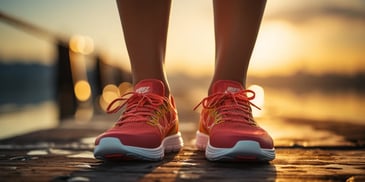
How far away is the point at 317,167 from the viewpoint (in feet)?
4.86

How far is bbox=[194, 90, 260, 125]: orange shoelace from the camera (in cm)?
164

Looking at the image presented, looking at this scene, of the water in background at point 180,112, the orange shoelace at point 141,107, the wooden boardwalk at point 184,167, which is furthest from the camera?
the water in background at point 180,112

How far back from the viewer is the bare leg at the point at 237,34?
1668mm

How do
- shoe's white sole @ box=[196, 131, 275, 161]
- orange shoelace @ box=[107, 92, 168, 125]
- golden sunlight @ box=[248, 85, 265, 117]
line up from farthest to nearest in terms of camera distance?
golden sunlight @ box=[248, 85, 265, 117]
orange shoelace @ box=[107, 92, 168, 125]
shoe's white sole @ box=[196, 131, 275, 161]

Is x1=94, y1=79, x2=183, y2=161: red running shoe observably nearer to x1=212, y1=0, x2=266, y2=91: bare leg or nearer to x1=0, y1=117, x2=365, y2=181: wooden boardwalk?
x1=0, y1=117, x2=365, y2=181: wooden boardwalk

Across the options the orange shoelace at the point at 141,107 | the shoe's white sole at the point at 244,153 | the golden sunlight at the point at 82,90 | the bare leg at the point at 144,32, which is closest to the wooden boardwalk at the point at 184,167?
the shoe's white sole at the point at 244,153

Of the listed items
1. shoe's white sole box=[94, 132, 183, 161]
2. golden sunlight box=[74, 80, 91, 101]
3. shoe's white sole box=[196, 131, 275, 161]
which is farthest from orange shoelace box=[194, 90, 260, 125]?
golden sunlight box=[74, 80, 91, 101]

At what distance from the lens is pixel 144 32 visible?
1.67 m

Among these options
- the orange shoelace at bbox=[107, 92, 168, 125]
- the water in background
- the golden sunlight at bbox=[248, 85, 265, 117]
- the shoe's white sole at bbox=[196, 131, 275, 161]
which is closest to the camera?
the shoe's white sole at bbox=[196, 131, 275, 161]

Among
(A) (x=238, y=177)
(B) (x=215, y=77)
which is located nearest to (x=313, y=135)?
(B) (x=215, y=77)

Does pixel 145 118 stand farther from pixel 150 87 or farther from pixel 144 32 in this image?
pixel 144 32

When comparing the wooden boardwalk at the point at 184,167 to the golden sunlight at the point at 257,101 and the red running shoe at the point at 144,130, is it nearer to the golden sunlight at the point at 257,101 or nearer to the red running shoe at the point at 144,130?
the red running shoe at the point at 144,130

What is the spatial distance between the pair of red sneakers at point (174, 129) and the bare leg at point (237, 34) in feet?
0.16

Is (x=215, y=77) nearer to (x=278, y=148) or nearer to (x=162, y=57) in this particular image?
A: (x=162, y=57)
